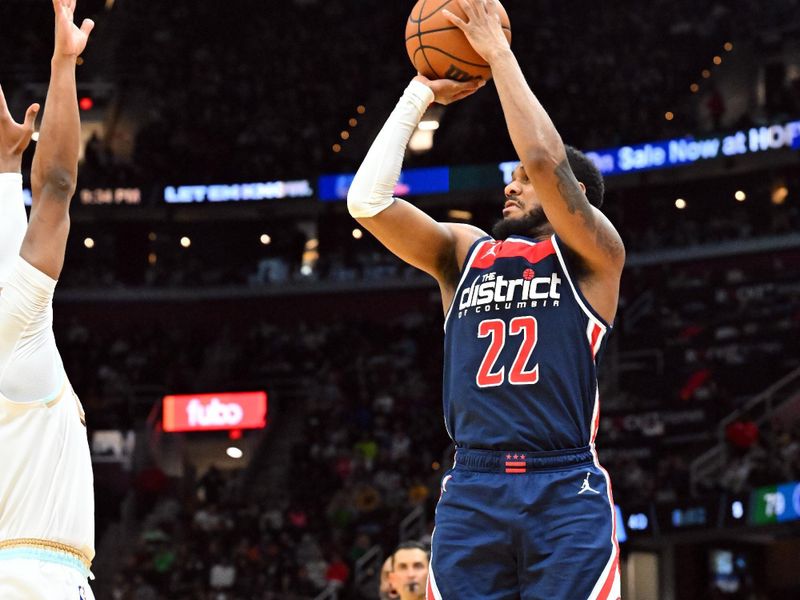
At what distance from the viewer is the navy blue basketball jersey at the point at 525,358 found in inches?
138

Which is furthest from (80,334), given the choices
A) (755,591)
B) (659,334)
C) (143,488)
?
(755,591)

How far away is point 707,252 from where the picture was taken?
2469cm

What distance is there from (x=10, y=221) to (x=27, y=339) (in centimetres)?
38

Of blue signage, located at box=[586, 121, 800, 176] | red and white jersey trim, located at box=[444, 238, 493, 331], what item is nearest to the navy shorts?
red and white jersey trim, located at box=[444, 238, 493, 331]

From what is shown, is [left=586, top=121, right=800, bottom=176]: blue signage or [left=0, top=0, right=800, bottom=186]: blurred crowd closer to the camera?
[left=586, top=121, right=800, bottom=176]: blue signage

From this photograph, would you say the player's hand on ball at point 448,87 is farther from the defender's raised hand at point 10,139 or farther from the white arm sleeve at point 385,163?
the defender's raised hand at point 10,139

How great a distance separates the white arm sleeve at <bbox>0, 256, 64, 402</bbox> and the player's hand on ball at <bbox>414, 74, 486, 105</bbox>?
4.70ft

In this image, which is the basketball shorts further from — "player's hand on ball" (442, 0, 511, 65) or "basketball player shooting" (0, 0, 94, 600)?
"player's hand on ball" (442, 0, 511, 65)

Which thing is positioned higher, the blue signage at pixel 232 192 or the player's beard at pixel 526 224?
the blue signage at pixel 232 192

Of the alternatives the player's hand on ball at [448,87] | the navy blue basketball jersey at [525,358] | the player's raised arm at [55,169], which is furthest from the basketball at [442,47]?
the player's raised arm at [55,169]

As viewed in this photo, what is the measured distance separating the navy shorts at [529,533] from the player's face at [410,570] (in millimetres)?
3024

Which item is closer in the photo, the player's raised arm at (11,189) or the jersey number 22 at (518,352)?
the player's raised arm at (11,189)

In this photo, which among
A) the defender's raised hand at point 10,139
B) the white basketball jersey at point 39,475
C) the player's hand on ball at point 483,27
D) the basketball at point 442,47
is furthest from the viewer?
the basketball at point 442,47

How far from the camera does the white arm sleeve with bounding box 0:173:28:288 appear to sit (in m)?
3.35
